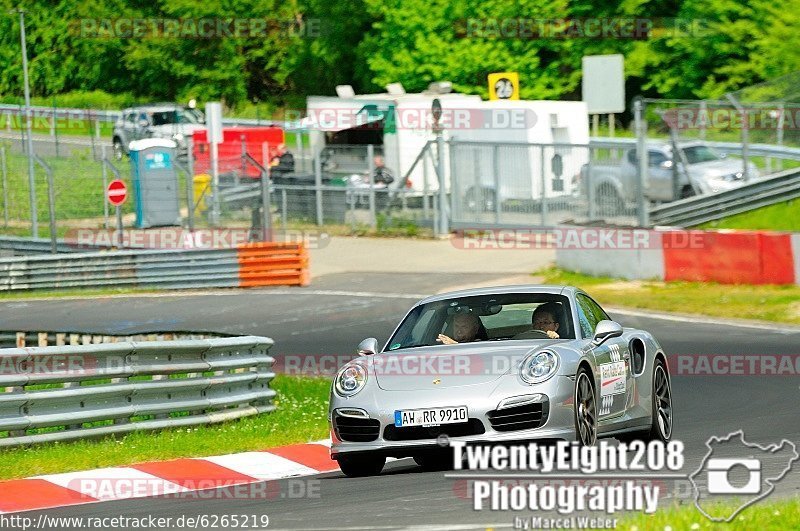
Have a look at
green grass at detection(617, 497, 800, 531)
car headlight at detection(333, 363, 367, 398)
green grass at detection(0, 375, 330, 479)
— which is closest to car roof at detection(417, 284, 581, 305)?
car headlight at detection(333, 363, 367, 398)

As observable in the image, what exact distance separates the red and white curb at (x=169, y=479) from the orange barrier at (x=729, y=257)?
40.9ft

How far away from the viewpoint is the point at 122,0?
220 feet

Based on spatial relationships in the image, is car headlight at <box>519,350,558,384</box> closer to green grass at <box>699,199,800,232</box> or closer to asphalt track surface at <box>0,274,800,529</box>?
asphalt track surface at <box>0,274,800,529</box>

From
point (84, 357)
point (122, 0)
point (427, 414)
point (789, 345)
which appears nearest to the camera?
point (427, 414)

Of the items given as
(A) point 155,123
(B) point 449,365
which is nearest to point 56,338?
(B) point 449,365

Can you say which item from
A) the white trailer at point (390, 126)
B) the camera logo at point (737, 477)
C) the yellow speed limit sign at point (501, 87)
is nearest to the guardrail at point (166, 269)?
the white trailer at point (390, 126)

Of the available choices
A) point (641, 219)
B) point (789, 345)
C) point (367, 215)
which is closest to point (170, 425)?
point (789, 345)

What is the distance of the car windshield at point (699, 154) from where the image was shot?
28.0 m

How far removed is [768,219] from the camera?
87.3 ft

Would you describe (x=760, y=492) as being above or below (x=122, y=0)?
below

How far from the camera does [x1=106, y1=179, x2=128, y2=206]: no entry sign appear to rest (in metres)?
31.1

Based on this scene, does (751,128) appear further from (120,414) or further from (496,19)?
(496,19)

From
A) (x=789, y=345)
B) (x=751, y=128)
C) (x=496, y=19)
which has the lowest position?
(x=789, y=345)

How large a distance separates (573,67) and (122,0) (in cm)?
2096
